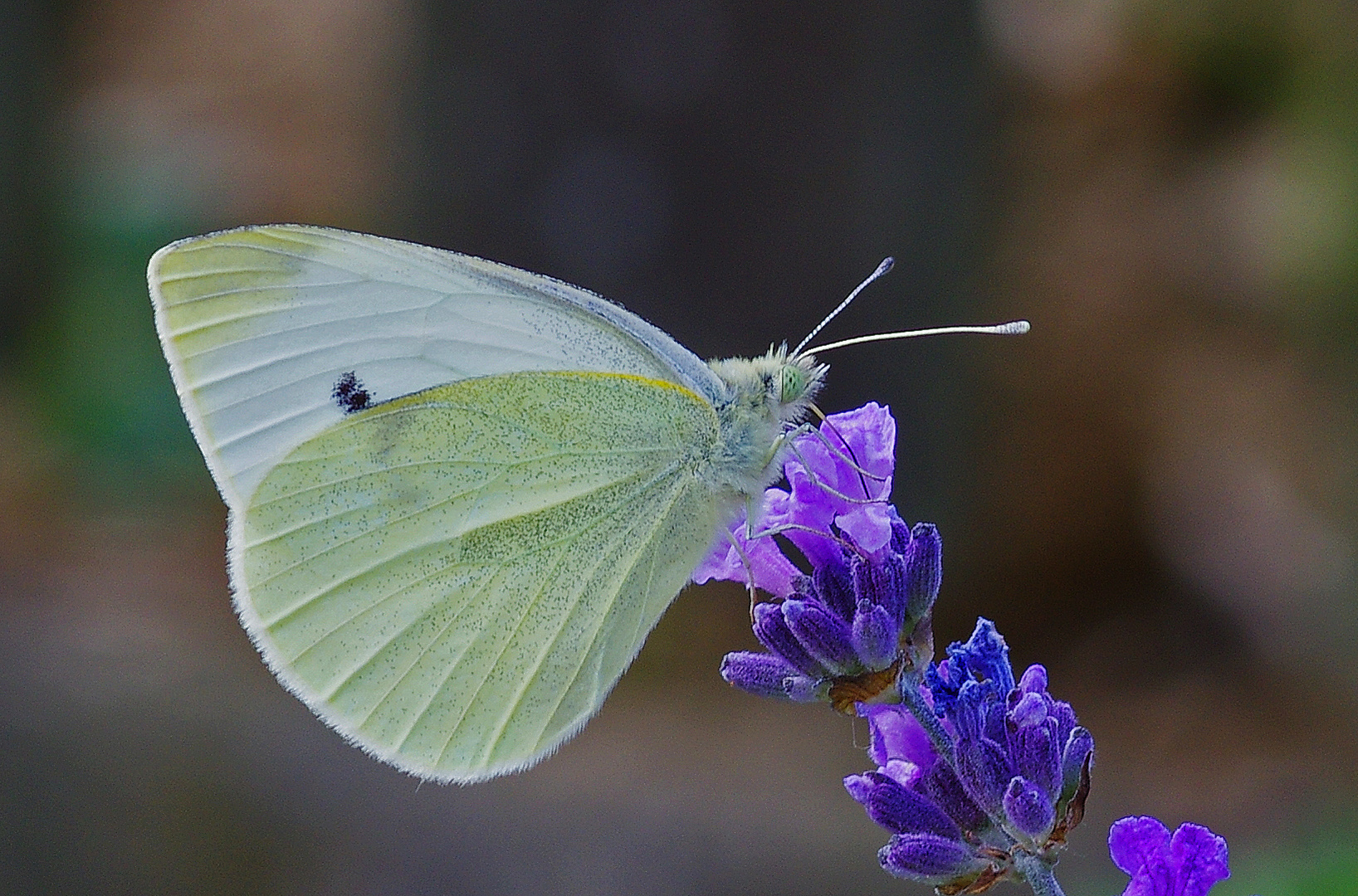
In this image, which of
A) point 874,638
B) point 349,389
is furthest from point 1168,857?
point 349,389

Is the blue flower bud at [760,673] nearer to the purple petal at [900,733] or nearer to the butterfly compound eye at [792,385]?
the purple petal at [900,733]

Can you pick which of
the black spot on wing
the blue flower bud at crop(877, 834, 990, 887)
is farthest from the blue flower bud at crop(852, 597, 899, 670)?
the black spot on wing

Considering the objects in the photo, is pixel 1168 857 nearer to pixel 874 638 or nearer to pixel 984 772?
pixel 984 772

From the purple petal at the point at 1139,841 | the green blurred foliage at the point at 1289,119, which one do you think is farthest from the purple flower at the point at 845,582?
the green blurred foliage at the point at 1289,119

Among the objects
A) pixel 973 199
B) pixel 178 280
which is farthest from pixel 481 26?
pixel 178 280

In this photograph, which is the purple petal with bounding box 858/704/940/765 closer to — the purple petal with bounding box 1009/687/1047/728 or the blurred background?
the purple petal with bounding box 1009/687/1047/728

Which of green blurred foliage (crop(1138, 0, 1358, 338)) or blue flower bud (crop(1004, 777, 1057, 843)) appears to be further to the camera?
green blurred foliage (crop(1138, 0, 1358, 338))
